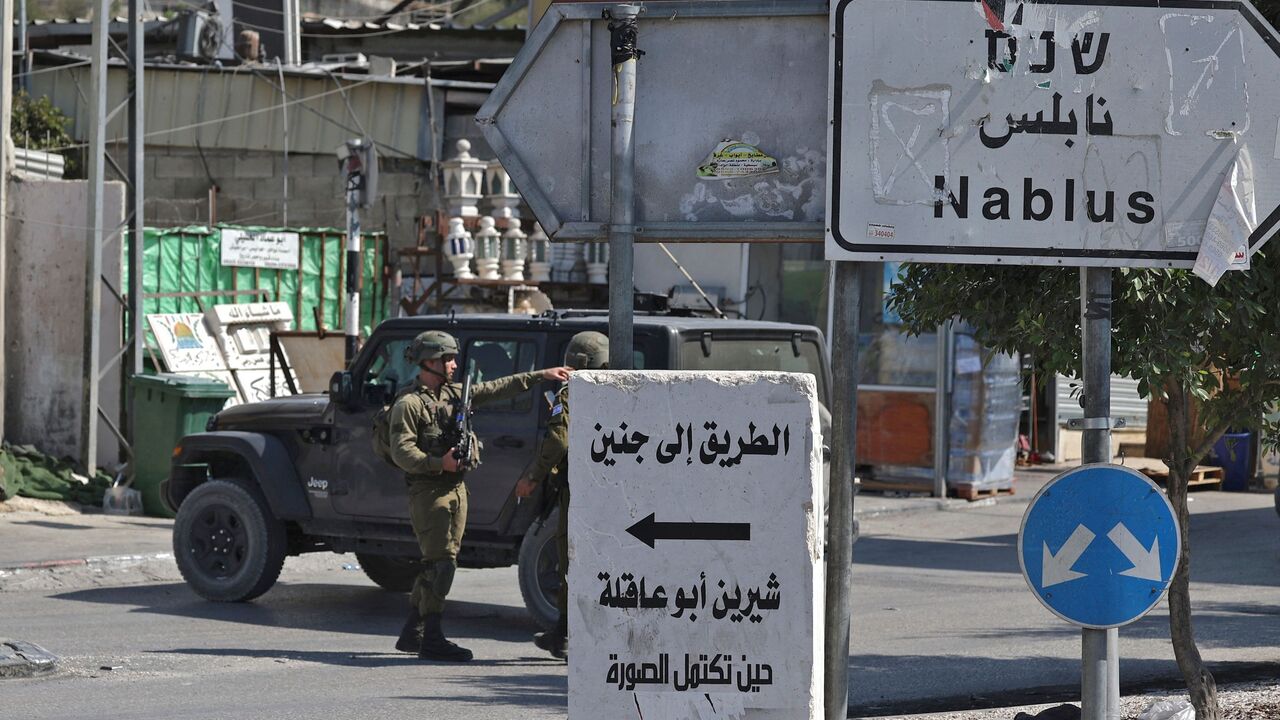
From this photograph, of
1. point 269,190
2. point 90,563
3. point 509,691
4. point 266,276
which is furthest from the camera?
point 269,190

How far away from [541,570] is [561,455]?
100cm

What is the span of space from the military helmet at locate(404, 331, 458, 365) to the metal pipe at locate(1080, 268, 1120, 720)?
4.86 m

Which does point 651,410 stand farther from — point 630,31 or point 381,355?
point 381,355

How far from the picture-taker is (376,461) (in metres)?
10.0

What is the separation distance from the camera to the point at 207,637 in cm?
931

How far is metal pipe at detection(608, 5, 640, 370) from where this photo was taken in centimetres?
435

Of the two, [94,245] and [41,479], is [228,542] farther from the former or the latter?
[94,245]

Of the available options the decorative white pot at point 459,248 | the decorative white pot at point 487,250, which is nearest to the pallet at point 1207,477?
the decorative white pot at point 487,250

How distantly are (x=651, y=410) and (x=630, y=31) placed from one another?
1085mm

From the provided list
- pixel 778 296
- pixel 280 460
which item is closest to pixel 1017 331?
pixel 280 460

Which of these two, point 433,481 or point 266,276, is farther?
point 266,276

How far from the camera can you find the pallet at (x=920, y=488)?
1722 centimetres

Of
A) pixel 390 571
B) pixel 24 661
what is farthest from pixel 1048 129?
pixel 390 571

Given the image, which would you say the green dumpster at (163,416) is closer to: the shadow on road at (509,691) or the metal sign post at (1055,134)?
the shadow on road at (509,691)
